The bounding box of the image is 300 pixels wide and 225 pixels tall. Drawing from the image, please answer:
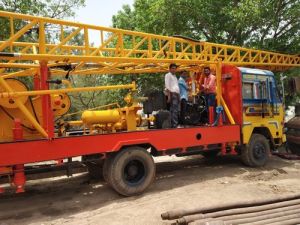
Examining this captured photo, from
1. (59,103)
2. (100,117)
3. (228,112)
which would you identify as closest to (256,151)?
(228,112)

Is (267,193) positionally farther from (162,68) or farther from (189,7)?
(189,7)

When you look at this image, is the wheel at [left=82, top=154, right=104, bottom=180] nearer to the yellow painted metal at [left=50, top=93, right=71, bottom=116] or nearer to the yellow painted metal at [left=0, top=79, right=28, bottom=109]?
the yellow painted metal at [left=50, top=93, right=71, bottom=116]

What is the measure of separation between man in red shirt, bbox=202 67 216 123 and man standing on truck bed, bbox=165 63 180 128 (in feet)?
3.73

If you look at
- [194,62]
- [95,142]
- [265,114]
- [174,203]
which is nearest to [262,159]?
[265,114]

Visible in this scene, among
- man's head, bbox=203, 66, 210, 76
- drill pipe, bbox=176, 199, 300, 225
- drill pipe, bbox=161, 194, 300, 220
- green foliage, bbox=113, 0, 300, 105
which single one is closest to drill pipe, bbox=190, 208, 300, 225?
drill pipe, bbox=176, 199, 300, 225

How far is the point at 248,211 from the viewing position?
5875 mm

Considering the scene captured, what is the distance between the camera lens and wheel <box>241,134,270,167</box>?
9.84 m

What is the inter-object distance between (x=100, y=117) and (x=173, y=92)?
2066mm

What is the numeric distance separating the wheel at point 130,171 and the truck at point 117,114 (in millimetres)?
20

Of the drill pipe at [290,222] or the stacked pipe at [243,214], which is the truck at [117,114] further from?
the drill pipe at [290,222]

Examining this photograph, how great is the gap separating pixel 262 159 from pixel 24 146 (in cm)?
674

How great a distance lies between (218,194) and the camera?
7.28 metres

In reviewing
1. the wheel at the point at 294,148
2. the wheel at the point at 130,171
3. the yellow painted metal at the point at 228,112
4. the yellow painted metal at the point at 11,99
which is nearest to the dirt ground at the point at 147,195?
the wheel at the point at 130,171

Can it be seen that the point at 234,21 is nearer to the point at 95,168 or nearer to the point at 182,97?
the point at 182,97
